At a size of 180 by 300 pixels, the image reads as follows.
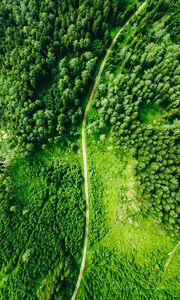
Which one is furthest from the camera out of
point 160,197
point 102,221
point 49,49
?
point 49,49

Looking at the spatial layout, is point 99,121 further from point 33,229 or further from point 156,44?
point 33,229

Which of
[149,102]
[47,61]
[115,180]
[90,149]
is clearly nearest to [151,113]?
[149,102]

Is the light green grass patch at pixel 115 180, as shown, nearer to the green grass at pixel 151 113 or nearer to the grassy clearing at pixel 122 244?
the grassy clearing at pixel 122 244

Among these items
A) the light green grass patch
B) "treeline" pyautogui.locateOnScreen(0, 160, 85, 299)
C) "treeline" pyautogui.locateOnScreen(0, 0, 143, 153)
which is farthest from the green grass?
"treeline" pyautogui.locateOnScreen(0, 160, 85, 299)

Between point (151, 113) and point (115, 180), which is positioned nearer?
point (115, 180)

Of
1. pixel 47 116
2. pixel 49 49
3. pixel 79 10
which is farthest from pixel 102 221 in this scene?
pixel 79 10

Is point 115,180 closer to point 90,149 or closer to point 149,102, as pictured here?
point 90,149
